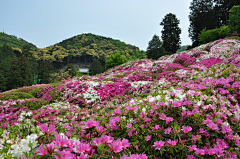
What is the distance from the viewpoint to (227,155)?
1793mm

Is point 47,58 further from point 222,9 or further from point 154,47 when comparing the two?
point 222,9

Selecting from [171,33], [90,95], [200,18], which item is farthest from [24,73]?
[200,18]

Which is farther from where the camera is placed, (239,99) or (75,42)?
(75,42)

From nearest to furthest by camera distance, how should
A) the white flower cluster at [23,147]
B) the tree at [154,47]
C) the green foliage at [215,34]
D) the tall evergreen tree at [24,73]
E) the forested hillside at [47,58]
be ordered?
the white flower cluster at [23,147] < the green foliage at [215,34] < the tall evergreen tree at [24,73] < the forested hillside at [47,58] < the tree at [154,47]

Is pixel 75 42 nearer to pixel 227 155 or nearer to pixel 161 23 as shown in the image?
pixel 161 23

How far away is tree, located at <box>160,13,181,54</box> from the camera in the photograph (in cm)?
3759

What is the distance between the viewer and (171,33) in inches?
1491

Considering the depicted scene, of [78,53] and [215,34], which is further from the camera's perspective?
[78,53]

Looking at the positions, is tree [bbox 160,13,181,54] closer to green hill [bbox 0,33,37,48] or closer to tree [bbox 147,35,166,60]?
tree [bbox 147,35,166,60]

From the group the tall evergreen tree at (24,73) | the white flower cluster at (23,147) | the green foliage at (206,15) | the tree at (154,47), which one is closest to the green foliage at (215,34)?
the green foliage at (206,15)

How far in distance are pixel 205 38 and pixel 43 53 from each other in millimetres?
78567

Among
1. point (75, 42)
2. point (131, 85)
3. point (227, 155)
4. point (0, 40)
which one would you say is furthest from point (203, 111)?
point (0, 40)

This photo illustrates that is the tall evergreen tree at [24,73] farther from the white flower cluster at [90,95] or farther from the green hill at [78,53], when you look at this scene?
the green hill at [78,53]

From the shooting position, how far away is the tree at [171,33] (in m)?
37.6
